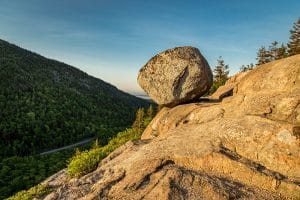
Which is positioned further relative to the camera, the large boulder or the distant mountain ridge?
the distant mountain ridge

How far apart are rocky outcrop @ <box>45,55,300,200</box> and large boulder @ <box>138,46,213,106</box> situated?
128 inches

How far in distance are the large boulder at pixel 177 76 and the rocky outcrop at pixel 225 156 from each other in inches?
128

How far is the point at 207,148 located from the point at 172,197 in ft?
13.0

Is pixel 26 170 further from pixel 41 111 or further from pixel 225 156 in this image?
pixel 225 156

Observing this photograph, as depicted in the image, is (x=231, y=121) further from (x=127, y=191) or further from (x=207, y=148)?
(x=127, y=191)

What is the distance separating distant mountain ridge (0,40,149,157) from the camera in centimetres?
12925

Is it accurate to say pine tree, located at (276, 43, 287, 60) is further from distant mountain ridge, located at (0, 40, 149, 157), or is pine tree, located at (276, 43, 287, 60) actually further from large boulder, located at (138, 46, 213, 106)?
distant mountain ridge, located at (0, 40, 149, 157)

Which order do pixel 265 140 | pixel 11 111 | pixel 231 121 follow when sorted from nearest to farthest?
pixel 265 140
pixel 231 121
pixel 11 111

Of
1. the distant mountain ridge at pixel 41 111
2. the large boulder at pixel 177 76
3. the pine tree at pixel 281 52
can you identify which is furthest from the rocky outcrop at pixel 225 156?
the distant mountain ridge at pixel 41 111

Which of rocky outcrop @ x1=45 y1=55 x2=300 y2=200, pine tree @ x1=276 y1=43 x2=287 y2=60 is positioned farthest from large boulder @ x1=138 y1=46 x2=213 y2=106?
pine tree @ x1=276 y1=43 x2=287 y2=60

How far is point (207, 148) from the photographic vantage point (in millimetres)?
18672

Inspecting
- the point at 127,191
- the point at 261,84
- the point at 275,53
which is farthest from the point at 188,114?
the point at 275,53

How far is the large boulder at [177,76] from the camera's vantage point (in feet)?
84.0

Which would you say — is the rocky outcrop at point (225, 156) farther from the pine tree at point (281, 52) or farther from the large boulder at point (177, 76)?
the pine tree at point (281, 52)
